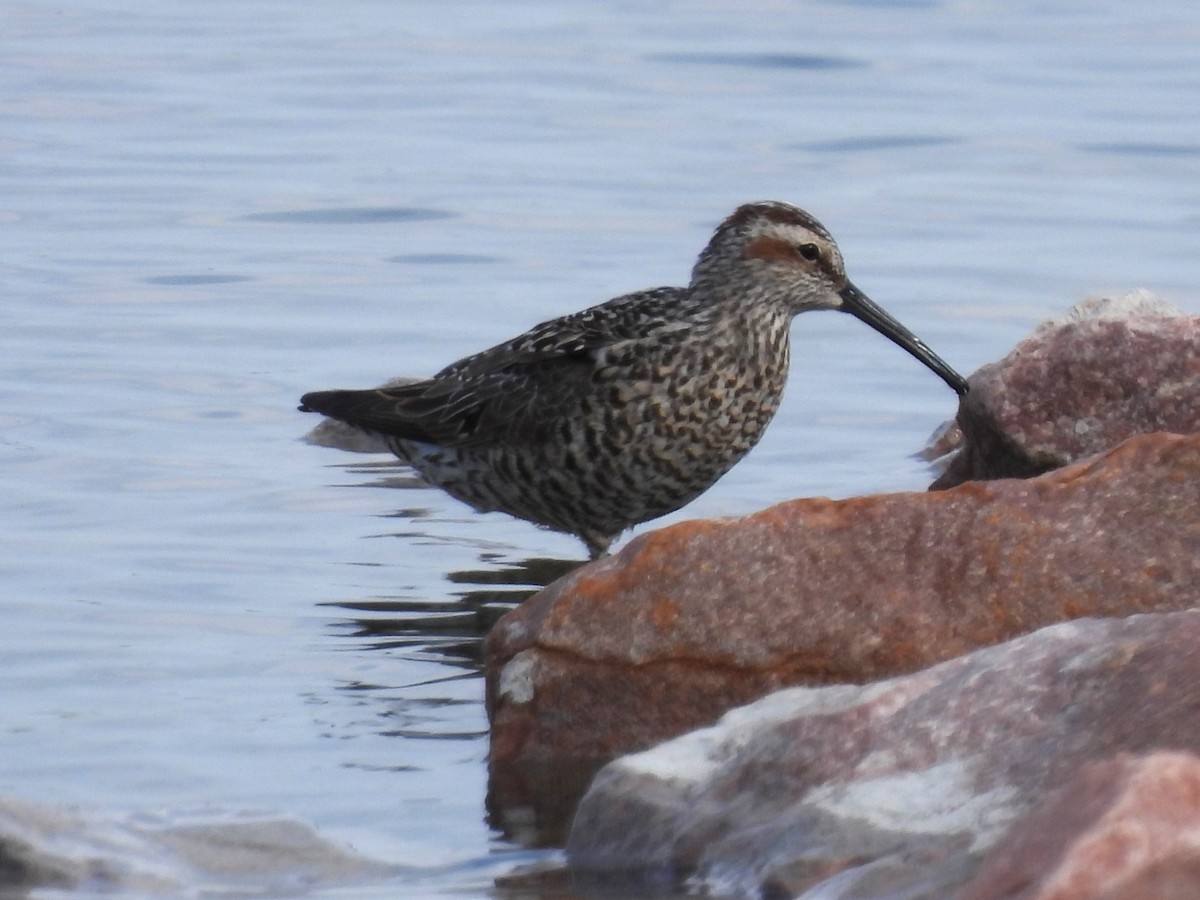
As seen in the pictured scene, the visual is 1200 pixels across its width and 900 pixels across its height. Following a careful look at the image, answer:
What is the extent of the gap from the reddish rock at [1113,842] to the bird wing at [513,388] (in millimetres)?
4820

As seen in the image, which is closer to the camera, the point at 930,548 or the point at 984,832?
the point at 984,832

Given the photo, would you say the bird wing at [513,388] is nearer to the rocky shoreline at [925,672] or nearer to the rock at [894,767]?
the rocky shoreline at [925,672]

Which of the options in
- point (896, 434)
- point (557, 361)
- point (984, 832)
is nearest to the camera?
point (984, 832)

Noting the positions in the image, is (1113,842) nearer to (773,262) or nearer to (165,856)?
(165,856)

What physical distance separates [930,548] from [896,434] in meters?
4.55

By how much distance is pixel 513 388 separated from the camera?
9195 mm

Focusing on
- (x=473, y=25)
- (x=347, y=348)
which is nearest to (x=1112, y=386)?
(x=347, y=348)

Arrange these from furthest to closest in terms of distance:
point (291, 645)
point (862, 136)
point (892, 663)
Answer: point (862, 136)
point (291, 645)
point (892, 663)

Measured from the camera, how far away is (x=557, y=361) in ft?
29.7

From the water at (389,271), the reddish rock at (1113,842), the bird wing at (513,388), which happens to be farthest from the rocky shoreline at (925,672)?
the bird wing at (513,388)

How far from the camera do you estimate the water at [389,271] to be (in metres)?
6.94

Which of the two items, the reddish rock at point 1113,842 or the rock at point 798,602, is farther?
the rock at point 798,602

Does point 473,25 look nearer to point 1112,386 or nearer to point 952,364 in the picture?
point 952,364

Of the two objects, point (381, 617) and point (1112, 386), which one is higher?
point (1112, 386)
